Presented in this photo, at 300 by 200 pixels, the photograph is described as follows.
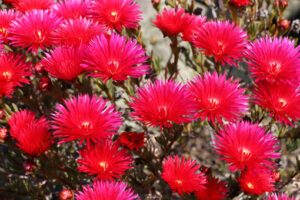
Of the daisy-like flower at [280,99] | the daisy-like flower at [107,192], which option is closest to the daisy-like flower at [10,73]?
the daisy-like flower at [107,192]

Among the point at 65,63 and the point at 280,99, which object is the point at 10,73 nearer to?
the point at 65,63

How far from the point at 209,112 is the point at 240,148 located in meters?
0.15

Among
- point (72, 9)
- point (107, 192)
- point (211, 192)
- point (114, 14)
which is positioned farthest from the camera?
point (72, 9)

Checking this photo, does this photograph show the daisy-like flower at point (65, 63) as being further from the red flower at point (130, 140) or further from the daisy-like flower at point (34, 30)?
the red flower at point (130, 140)

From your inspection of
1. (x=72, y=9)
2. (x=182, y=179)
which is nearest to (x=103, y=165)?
(x=182, y=179)

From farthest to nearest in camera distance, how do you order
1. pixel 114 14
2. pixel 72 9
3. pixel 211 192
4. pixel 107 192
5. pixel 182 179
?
pixel 72 9, pixel 114 14, pixel 211 192, pixel 182 179, pixel 107 192

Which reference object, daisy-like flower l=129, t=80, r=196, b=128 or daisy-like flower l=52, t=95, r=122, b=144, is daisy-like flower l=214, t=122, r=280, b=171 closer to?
daisy-like flower l=129, t=80, r=196, b=128

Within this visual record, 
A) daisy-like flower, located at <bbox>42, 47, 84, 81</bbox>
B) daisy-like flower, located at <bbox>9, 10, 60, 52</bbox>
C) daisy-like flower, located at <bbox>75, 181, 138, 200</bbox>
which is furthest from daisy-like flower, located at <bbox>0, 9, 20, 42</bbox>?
daisy-like flower, located at <bbox>75, 181, 138, 200</bbox>

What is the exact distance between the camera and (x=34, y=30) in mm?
1309

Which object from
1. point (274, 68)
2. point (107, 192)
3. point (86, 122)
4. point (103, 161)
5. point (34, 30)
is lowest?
point (107, 192)

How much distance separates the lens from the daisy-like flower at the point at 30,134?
114 centimetres

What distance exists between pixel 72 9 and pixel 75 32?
0.73 ft

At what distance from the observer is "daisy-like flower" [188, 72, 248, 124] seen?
109cm

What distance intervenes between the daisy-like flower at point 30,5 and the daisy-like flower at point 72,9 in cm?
9
